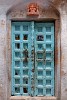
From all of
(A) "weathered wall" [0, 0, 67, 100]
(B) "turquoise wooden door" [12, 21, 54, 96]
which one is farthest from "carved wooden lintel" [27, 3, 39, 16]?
(B) "turquoise wooden door" [12, 21, 54, 96]

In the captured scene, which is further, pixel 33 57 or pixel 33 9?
pixel 33 57

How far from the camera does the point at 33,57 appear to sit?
559 cm

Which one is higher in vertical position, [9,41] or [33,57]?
[9,41]

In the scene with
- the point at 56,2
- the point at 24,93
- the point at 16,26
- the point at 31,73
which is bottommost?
the point at 24,93

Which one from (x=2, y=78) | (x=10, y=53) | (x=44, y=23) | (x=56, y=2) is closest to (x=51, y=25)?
(x=44, y=23)

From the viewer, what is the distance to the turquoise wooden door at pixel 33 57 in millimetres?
5578

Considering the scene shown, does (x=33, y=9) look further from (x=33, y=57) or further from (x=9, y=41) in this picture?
(x=33, y=57)

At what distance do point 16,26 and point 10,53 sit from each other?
54 centimetres

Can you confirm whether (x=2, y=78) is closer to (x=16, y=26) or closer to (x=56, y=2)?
(x=16, y=26)

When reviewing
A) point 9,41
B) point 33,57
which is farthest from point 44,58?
point 9,41

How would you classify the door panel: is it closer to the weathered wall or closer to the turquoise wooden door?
the turquoise wooden door

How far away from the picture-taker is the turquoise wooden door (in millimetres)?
5578

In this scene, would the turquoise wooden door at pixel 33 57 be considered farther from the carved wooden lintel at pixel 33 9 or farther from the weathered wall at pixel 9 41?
the carved wooden lintel at pixel 33 9

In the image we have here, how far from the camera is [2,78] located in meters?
5.43
